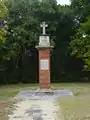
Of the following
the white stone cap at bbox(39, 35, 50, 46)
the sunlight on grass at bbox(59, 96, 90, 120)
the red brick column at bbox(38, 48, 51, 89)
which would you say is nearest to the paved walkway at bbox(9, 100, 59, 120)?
the sunlight on grass at bbox(59, 96, 90, 120)

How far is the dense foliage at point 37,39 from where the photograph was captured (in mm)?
34062

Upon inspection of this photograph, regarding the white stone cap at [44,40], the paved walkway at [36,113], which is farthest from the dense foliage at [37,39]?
the paved walkway at [36,113]

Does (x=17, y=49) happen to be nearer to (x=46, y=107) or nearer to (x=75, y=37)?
(x=75, y=37)

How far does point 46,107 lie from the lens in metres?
15.8

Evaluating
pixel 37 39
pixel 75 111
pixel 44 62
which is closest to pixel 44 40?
pixel 44 62

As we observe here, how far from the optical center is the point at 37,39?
34156 mm

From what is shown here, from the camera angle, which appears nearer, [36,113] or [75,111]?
[36,113]

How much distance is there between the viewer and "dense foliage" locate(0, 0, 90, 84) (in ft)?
112

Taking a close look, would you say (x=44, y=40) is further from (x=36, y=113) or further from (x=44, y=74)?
(x=36, y=113)

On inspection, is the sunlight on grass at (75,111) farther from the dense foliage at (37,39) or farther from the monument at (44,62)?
the dense foliage at (37,39)

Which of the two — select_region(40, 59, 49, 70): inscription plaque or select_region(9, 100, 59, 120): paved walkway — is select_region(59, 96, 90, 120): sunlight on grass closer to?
select_region(9, 100, 59, 120): paved walkway

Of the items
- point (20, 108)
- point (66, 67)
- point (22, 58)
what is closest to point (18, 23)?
point (22, 58)

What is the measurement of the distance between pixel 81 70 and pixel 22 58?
587 centimetres

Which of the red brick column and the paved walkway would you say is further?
the red brick column
